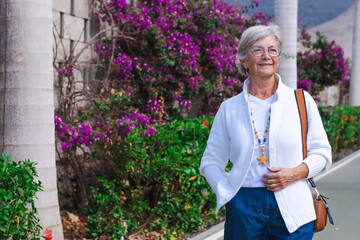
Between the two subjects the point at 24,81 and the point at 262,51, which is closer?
the point at 262,51

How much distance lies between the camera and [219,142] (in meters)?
3.66

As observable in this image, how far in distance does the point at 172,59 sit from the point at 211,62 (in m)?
1.27

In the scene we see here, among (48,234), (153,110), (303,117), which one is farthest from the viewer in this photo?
(153,110)

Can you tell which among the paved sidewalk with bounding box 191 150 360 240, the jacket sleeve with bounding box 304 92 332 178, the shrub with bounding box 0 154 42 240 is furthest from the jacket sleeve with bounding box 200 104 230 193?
the paved sidewalk with bounding box 191 150 360 240

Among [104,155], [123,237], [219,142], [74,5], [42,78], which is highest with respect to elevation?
[74,5]

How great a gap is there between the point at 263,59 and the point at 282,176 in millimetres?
655

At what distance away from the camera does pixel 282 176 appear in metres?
3.31

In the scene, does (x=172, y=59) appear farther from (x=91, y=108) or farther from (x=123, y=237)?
(x=123, y=237)

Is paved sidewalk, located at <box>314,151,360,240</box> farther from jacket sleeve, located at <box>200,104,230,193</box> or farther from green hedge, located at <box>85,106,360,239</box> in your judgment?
jacket sleeve, located at <box>200,104,230,193</box>

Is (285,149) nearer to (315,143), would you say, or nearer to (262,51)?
(315,143)

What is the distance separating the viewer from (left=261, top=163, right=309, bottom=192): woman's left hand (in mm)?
3303

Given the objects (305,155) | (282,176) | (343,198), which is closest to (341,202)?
(343,198)

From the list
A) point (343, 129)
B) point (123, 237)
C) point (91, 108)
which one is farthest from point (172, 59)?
point (343, 129)

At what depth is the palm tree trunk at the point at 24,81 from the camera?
5.94 m
